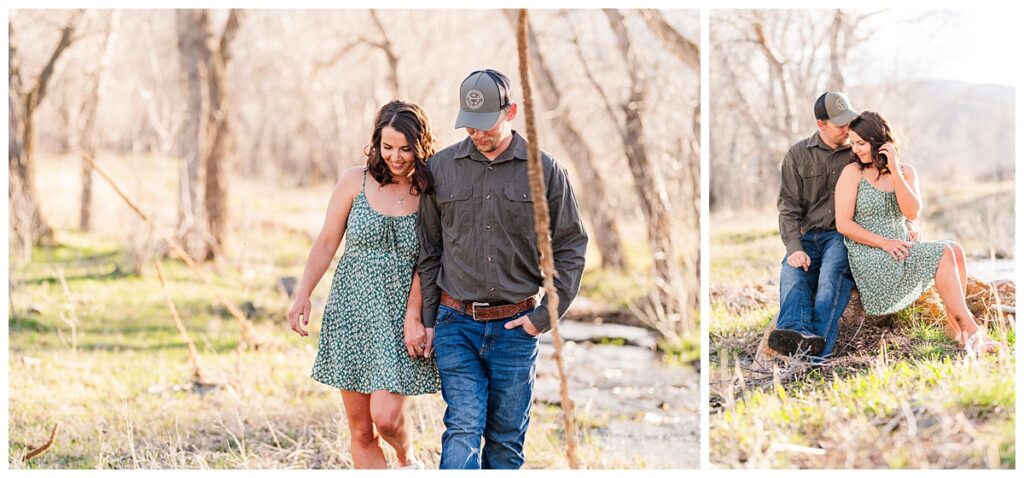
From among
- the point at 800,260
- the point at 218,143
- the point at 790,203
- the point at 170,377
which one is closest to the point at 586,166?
the point at 218,143

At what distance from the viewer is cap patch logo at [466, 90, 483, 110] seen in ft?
12.1

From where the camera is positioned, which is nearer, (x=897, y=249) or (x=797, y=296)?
(x=897, y=249)

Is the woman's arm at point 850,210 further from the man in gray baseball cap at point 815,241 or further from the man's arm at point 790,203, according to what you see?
the man's arm at point 790,203

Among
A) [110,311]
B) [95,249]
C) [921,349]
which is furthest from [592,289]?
[921,349]

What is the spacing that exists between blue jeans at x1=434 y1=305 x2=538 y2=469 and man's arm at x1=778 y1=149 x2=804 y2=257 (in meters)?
1.51

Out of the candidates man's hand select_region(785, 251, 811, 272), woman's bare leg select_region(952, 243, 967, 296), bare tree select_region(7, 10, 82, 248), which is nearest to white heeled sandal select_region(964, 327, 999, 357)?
woman's bare leg select_region(952, 243, 967, 296)

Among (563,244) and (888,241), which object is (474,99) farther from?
(888,241)

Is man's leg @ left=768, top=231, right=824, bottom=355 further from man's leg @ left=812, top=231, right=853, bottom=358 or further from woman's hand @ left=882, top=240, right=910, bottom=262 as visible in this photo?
woman's hand @ left=882, top=240, right=910, bottom=262

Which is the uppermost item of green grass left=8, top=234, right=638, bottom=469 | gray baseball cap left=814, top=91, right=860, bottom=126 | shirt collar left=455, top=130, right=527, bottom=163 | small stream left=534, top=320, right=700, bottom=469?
gray baseball cap left=814, top=91, right=860, bottom=126

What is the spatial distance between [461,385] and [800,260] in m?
1.78

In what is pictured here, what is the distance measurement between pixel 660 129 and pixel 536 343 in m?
7.29

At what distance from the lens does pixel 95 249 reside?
11766 mm

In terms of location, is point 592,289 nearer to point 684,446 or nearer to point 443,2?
point 684,446

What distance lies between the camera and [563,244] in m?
3.87
